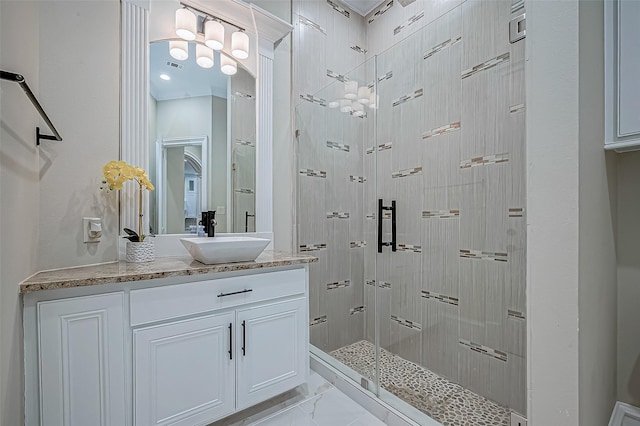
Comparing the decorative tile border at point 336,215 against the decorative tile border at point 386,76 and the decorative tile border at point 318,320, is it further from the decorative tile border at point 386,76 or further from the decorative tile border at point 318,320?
the decorative tile border at point 386,76

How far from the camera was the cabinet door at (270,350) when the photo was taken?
4.98 feet

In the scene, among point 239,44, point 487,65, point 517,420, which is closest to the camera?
point 517,420

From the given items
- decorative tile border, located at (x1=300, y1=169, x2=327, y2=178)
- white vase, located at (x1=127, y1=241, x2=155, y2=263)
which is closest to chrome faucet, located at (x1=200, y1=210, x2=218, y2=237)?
white vase, located at (x1=127, y1=241, x2=155, y2=263)

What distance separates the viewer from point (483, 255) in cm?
186

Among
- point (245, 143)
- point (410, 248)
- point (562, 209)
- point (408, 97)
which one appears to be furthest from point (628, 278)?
point (245, 143)

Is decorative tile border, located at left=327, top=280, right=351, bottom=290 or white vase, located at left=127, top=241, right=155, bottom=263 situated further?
decorative tile border, located at left=327, top=280, right=351, bottom=290

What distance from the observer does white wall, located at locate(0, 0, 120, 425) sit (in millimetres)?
1017

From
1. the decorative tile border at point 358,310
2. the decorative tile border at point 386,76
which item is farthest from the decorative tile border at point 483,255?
the decorative tile border at point 386,76

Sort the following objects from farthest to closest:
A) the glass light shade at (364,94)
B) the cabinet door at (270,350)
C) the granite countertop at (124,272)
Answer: the glass light shade at (364,94) < the cabinet door at (270,350) < the granite countertop at (124,272)

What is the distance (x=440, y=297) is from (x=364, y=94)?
168 cm

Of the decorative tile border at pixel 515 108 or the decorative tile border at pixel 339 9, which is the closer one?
the decorative tile border at pixel 515 108

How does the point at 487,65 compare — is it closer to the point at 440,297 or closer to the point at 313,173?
the point at 313,173

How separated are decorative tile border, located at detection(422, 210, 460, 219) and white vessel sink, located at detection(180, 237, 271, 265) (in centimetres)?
125

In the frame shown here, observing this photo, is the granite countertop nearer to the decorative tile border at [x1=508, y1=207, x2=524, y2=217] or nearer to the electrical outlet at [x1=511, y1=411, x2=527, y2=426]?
the decorative tile border at [x1=508, y1=207, x2=524, y2=217]
